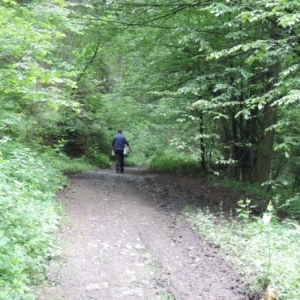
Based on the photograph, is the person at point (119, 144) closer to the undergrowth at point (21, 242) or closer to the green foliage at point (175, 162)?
the green foliage at point (175, 162)

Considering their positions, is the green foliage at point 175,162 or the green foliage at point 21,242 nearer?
the green foliage at point 21,242

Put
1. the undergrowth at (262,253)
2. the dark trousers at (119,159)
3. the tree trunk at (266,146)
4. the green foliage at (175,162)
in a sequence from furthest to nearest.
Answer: the green foliage at (175,162), the dark trousers at (119,159), the tree trunk at (266,146), the undergrowth at (262,253)

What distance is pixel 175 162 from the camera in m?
16.1

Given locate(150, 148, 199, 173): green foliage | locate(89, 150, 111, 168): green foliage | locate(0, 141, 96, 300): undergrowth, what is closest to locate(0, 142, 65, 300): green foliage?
locate(0, 141, 96, 300): undergrowth

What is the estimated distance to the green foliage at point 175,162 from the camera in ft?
50.1

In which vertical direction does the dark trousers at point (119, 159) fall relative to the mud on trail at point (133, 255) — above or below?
above

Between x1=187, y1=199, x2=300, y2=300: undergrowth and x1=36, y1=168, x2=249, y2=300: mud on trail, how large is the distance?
0.19 m

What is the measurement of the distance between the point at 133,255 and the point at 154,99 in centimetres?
907

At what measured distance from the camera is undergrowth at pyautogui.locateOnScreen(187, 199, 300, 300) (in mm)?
3945

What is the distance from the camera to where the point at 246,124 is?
13.2 m

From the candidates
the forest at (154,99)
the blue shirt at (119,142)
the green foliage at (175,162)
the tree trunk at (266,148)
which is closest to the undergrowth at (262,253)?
the forest at (154,99)

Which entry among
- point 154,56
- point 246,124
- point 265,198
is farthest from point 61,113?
point 265,198

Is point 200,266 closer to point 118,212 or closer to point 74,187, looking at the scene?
point 118,212

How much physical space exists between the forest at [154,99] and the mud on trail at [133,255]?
426 mm
